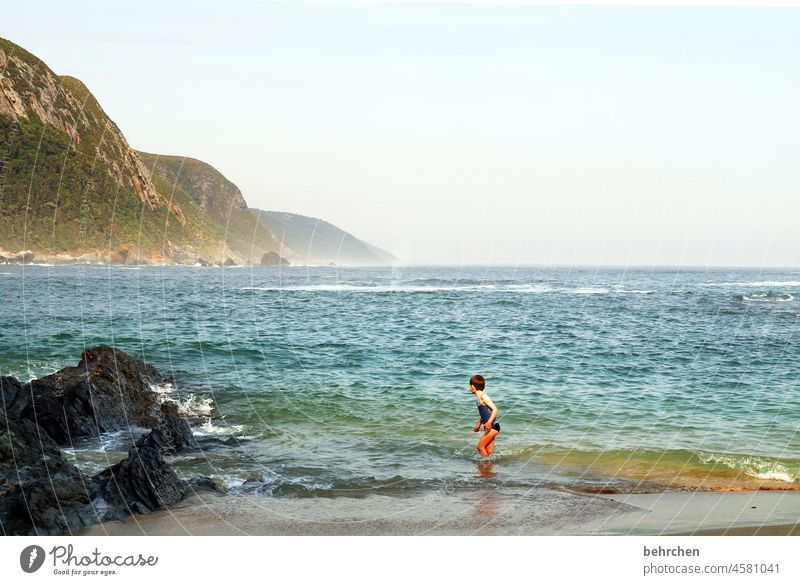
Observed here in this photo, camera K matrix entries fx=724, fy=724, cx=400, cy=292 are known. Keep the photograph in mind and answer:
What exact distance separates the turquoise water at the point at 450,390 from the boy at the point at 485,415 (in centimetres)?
32

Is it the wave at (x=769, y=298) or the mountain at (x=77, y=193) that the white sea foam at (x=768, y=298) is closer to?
the wave at (x=769, y=298)

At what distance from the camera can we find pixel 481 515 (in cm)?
1017

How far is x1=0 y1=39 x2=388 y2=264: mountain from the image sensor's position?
94.4 meters

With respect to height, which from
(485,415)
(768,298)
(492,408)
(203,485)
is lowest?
(203,485)

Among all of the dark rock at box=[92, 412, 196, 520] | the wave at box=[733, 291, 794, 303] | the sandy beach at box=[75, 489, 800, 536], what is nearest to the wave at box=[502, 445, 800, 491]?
the sandy beach at box=[75, 489, 800, 536]

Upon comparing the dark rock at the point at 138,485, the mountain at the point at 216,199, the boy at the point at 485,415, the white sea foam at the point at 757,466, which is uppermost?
the mountain at the point at 216,199

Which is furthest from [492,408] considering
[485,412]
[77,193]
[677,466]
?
[77,193]

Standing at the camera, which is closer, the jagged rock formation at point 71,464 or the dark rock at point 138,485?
the jagged rock formation at point 71,464

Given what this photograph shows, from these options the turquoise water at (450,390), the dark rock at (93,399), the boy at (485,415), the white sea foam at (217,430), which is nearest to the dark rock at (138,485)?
the turquoise water at (450,390)

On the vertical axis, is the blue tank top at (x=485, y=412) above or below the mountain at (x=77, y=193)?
below

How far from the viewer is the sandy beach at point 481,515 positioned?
30.9ft

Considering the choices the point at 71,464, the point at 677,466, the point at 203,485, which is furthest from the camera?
the point at 677,466

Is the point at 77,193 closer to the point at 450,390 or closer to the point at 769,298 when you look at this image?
the point at 769,298

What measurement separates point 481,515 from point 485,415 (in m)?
3.15
